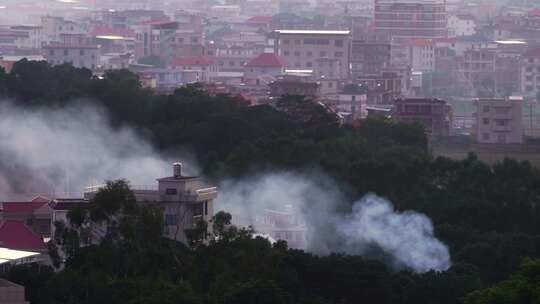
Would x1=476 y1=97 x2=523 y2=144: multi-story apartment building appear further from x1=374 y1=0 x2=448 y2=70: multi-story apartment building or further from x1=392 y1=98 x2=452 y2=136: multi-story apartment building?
x1=374 y1=0 x2=448 y2=70: multi-story apartment building

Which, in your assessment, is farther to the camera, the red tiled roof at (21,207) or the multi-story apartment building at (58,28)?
the multi-story apartment building at (58,28)

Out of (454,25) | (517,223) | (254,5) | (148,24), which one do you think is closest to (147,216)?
(517,223)

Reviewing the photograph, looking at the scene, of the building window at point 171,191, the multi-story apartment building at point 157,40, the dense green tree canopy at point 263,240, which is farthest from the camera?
the multi-story apartment building at point 157,40

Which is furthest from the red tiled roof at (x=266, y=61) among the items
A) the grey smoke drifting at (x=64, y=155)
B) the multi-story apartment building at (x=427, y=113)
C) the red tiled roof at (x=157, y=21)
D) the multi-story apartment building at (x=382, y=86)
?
the grey smoke drifting at (x=64, y=155)

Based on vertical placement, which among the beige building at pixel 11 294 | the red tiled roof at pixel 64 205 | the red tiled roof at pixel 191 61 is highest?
the red tiled roof at pixel 64 205

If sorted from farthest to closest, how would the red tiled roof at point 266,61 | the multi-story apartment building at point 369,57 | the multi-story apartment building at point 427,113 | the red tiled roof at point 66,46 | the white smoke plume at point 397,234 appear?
the multi-story apartment building at point 369,57, the red tiled roof at point 66,46, the red tiled roof at point 266,61, the multi-story apartment building at point 427,113, the white smoke plume at point 397,234

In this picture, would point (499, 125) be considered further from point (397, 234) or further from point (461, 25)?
point (461, 25)

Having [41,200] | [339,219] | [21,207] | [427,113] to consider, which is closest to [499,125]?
[427,113]

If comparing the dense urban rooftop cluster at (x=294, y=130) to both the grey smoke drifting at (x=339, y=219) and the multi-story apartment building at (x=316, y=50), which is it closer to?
the multi-story apartment building at (x=316, y=50)
